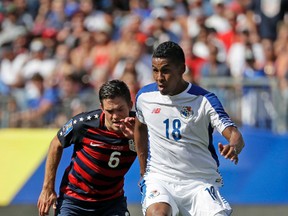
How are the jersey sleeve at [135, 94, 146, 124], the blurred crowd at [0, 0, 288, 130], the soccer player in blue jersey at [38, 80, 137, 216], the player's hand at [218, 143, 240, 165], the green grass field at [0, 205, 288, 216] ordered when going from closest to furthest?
the player's hand at [218, 143, 240, 165], the jersey sleeve at [135, 94, 146, 124], the soccer player in blue jersey at [38, 80, 137, 216], the green grass field at [0, 205, 288, 216], the blurred crowd at [0, 0, 288, 130]

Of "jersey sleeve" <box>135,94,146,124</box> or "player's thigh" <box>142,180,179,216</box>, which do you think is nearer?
"player's thigh" <box>142,180,179,216</box>

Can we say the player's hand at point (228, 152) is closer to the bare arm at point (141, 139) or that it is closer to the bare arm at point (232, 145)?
the bare arm at point (232, 145)

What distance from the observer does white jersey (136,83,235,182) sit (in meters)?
7.07

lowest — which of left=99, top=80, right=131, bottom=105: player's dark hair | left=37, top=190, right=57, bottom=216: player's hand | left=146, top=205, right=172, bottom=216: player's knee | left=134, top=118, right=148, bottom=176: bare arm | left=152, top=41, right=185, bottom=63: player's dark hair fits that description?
left=37, top=190, right=57, bottom=216: player's hand

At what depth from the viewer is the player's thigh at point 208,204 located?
6973mm

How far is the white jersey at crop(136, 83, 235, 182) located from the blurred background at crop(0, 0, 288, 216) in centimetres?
385

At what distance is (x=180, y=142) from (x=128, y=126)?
1.83ft

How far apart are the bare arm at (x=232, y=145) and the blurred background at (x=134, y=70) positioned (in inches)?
172

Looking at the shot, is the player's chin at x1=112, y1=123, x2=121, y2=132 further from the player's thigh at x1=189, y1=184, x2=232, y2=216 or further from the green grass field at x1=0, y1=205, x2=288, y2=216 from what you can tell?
the green grass field at x1=0, y1=205, x2=288, y2=216

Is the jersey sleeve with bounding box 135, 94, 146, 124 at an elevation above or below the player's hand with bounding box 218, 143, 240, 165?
above

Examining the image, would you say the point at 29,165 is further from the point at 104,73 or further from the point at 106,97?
the point at 106,97

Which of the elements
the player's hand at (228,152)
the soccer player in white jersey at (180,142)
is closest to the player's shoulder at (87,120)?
the soccer player in white jersey at (180,142)

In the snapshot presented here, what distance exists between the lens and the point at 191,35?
14484mm

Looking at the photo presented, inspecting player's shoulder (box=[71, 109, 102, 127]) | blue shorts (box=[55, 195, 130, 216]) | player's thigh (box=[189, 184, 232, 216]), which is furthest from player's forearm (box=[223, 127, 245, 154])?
blue shorts (box=[55, 195, 130, 216])
